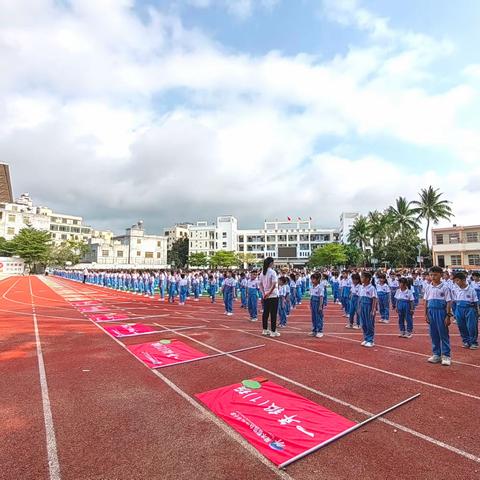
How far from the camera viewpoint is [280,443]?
128 inches

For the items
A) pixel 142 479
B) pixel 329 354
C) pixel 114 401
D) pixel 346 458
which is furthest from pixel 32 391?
pixel 329 354

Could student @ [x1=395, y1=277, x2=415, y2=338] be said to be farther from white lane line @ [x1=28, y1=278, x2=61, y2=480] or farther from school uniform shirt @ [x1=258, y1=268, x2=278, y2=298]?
white lane line @ [x1=28, y1=278, x2=61, y2=480]

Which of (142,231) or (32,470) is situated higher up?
→ (142,231)

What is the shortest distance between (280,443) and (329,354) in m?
3.70

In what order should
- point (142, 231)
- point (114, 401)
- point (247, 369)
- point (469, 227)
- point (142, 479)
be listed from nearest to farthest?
point (142, 479)
point (114, 401)
point (247, 369)
point (469, 227)
point (142, 231)

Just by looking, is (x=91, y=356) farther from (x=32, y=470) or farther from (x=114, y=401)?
(x=32, y=470)

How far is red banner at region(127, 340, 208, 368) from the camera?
6.00 m

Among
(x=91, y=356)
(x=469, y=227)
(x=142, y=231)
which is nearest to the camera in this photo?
(x=91, y=356)

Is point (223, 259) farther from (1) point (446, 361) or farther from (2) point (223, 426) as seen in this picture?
(2) point (223, 426)

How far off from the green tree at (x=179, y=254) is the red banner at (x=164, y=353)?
74086 mm

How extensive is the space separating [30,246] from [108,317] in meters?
53.2

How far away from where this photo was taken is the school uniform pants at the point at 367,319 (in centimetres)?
746

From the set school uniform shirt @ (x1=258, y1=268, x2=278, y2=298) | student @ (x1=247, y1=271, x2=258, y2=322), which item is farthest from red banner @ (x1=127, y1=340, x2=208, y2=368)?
student @ (x1=247, y1=271, x2=258, y2=322)

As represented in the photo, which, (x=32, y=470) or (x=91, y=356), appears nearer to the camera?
(x=32, y=470)
